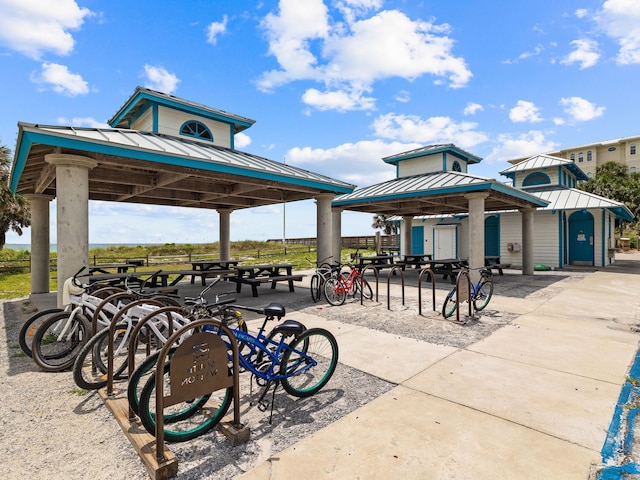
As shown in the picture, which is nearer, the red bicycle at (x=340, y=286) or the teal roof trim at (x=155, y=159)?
the teal roof trim at (x=155, y=159)

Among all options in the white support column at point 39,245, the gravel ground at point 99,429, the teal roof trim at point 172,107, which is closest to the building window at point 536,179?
the teal roof trim at point 172,107

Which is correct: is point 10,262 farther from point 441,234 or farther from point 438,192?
point 441,234

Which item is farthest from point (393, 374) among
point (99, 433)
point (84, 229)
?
point (84, 229)

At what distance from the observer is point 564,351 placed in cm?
517

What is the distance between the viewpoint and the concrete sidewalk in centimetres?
257

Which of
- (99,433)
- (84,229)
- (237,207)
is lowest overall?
(99,433)

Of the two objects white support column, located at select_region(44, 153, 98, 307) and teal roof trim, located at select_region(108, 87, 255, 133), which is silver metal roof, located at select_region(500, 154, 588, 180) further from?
white support column, located at select_region(44, 153, 98, 307)

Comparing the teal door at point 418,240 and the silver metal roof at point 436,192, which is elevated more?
the silver metal roof at point 436,192

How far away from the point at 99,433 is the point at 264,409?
4.81 feet

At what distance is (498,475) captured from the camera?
2461mm

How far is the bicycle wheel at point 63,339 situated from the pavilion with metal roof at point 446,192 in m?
10.4

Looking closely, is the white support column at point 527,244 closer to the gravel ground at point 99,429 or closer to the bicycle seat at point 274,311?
the gravel ground at point 99,429

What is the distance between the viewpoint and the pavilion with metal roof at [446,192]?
1156 centimetres

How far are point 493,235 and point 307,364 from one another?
2059cm
